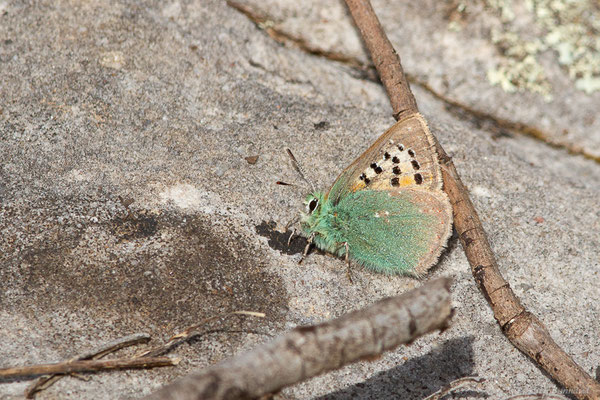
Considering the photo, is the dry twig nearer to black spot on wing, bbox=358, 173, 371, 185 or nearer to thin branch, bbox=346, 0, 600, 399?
thin branch, bbox=346, 0, 600, 399

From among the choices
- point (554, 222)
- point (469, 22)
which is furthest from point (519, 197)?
point (469, 22)

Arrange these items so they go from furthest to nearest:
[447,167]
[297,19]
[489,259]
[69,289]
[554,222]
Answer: [297,19], [554,222], [447,167], [489,259], [69,289]

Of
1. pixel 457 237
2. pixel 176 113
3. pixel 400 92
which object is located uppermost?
pixel 400 92

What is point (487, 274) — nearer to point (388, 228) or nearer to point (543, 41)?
point (388, 228)

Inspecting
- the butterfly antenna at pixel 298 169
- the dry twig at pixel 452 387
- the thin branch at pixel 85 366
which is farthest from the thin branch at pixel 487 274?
the thin branch at pixel 85 366

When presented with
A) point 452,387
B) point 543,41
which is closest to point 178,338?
point 452,387

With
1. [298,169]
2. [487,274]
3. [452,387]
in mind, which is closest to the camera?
[452,387]

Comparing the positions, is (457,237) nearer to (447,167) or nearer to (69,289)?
(447,167)
